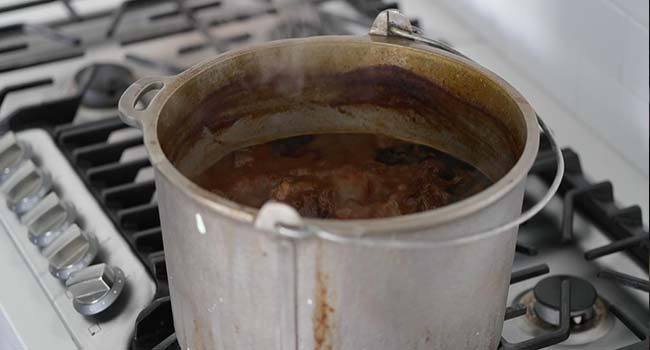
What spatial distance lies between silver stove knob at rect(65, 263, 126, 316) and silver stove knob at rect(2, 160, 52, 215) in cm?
11

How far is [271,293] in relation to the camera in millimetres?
555

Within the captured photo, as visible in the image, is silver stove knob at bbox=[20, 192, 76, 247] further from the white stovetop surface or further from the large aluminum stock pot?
the white stovetop surface

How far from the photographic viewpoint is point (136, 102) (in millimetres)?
633

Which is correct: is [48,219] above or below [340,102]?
below

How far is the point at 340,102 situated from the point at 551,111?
1.28ft

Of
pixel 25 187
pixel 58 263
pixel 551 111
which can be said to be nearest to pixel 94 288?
pixel 58 263

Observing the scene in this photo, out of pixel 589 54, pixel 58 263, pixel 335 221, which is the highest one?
pixel 335 221

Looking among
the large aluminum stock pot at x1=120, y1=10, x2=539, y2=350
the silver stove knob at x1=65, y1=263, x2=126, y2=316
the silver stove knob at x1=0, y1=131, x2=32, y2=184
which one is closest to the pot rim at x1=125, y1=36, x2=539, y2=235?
the large aluminum stock pot at x1=120, y1=10, x2=539, y2=350

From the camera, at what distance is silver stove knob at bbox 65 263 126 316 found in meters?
0.75

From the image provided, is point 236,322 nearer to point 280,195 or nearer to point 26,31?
point 280,195

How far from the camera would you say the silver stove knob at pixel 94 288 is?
75 cm

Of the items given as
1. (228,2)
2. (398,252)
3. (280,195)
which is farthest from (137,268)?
(228,2)

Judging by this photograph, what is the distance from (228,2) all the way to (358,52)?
0.49 meters

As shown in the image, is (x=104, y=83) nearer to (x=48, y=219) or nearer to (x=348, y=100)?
(x=48, y=219)
